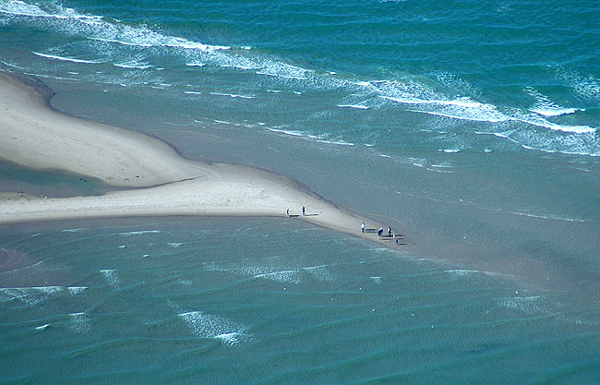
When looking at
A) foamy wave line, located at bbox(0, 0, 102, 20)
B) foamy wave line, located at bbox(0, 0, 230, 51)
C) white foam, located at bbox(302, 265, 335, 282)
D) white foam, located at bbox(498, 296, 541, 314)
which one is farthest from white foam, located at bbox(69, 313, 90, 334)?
foamy wave line, located at bbox(0, 0, 102, 20)

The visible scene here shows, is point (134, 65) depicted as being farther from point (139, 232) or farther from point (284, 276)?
point (284, 276)

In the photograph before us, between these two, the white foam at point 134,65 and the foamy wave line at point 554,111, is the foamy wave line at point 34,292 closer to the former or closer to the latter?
the white foam at point 134,65

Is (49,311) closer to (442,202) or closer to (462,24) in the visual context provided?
(442,202)

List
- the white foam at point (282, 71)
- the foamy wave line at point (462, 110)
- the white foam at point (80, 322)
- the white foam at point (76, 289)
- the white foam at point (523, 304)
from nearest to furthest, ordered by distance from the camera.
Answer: the white foam at point (80, 322) → the white foam at point (523, 304) → the white foam at point (76, 289) → the foamy wave line at point (462, 110) → the white foam at point (282, 71)

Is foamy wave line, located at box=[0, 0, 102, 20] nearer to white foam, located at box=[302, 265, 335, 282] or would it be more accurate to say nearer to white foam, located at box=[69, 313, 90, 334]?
white foam, located at box=[69, 313, 90, 334]

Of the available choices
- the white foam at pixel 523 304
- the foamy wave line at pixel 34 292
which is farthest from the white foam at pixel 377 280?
the foamy wave line at pixel 34 292

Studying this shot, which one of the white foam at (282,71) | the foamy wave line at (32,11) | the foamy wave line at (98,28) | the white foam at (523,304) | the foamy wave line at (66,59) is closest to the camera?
the white foam at (523,304)

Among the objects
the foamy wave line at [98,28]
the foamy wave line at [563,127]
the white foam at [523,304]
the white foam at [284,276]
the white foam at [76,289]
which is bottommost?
the white foam at [76,289]

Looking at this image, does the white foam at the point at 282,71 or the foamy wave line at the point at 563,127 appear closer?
the foamy wave line at the point at 563,127
